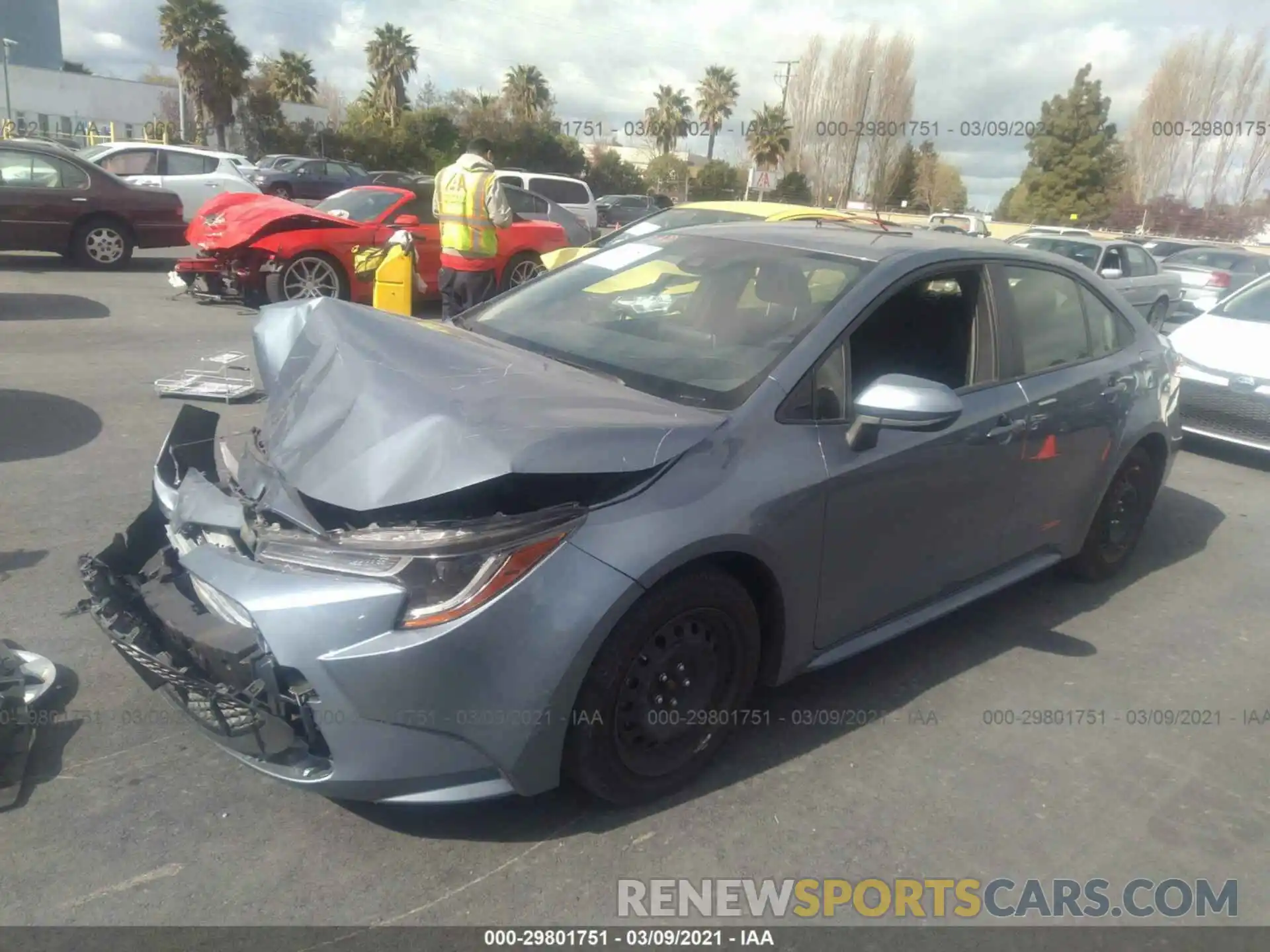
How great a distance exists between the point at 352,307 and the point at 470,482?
1.32 metres

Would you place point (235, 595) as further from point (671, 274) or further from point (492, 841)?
point (671, 274)

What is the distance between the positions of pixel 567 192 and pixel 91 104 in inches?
1518

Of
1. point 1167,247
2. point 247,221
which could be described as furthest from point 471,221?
point 1167,247

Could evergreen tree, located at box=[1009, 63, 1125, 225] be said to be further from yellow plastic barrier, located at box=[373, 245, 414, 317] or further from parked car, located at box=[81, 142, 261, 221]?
yellow plastic barrier, located at box=[373, 245, 414, 317]

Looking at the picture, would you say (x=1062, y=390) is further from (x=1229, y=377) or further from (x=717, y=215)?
(x=717, y=215)

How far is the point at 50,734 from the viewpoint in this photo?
3.00 metres

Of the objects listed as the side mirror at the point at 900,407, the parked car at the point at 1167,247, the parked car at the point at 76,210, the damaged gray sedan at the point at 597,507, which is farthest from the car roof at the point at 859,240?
the parked car at the point at 1167,247

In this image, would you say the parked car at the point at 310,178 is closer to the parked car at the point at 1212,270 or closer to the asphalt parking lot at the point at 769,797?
the parked car at the point at 1212,270

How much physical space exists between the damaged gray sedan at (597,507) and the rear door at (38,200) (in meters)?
10.7

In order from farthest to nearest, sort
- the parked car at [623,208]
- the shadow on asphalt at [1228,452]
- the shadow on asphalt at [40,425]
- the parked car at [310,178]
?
1. the parked car at [623,208]
2. the parked car at [310,178]
3. the shadow on asphalt at [1228,452]
4. the shadow on asphalt at [40,425]

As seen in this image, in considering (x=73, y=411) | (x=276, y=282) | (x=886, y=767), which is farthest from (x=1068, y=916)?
(x=276, y=282)

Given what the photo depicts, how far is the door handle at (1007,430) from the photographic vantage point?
3668 mm

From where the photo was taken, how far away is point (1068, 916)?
8.72 ft

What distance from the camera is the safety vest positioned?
8.09 metres
